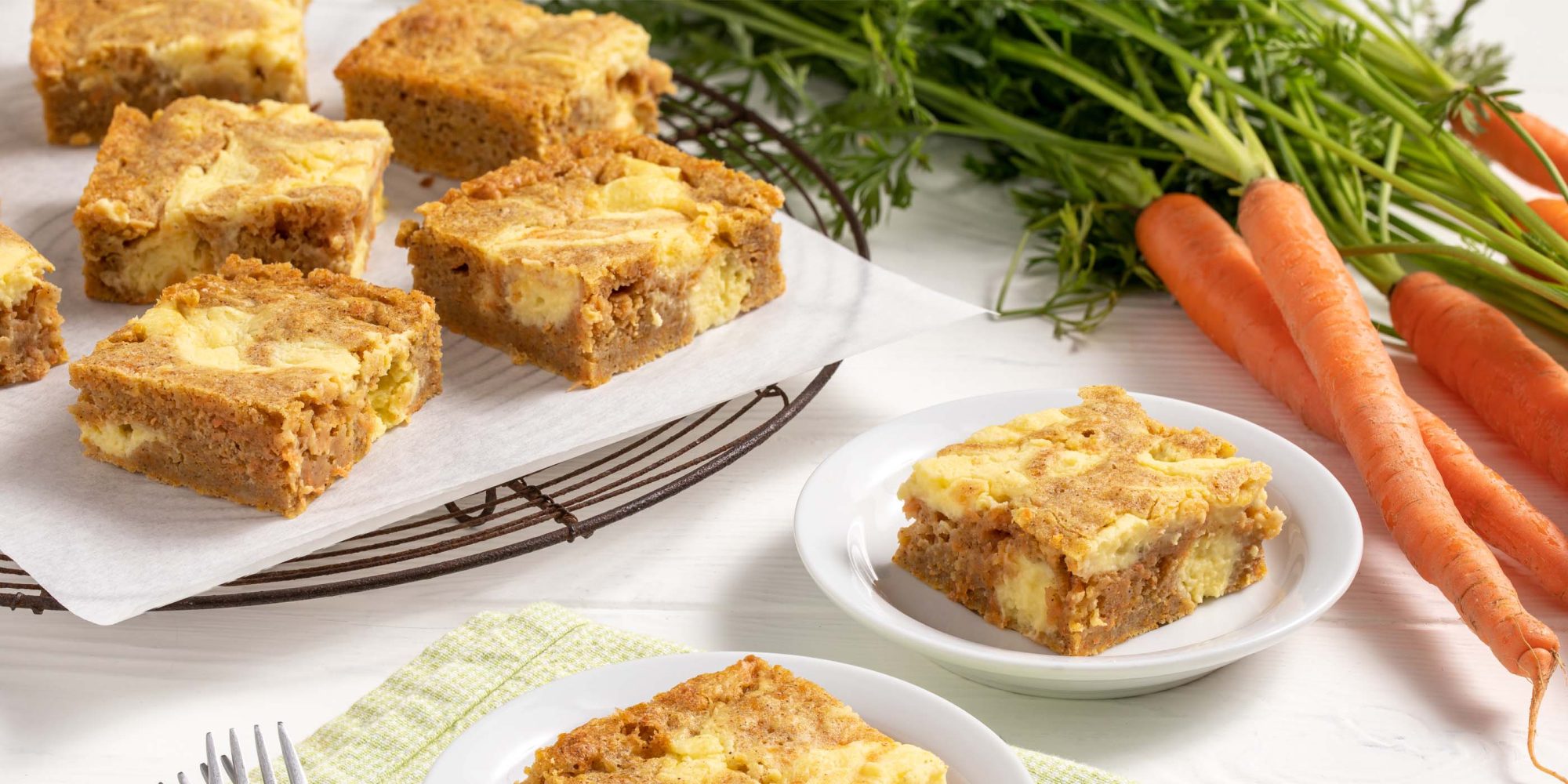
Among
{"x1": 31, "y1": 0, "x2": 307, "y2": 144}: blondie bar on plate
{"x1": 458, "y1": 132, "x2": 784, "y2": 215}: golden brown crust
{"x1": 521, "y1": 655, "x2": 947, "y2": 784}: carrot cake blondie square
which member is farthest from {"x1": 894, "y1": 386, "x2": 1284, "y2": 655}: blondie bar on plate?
{"x1": 31, "y1": 0, "x2": 307, "y2": 144}: blondie bar on plate

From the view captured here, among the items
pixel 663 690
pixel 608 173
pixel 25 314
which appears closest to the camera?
pixel 663 690

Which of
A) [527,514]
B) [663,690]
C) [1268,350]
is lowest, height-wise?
[527,514]

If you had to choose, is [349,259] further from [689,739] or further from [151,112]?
[689,739]

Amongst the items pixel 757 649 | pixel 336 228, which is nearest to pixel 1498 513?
pixel 757 649

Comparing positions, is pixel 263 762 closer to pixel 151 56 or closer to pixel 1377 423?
pixel 1377 423

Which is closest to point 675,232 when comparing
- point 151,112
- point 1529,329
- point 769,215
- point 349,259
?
point 769,215

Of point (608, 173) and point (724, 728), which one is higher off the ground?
point (608, 173)
